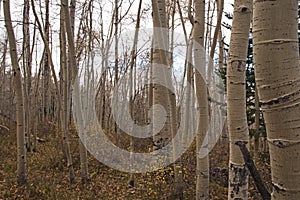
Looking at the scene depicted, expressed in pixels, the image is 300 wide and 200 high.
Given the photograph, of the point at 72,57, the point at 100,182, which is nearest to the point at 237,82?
the point at 72,57

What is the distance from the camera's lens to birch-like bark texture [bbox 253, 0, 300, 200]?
830mm

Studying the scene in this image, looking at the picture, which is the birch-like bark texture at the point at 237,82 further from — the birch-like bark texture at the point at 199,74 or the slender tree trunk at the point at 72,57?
the slender tree trunk at the point at 72,57

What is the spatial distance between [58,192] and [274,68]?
5.51 m

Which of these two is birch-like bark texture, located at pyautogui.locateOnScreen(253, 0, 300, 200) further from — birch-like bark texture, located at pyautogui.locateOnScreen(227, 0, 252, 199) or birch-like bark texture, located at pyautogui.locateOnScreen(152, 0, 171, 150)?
Result: birch-like bark texture, located at pyautogui.locateOnScreen(152, 0, 171, 150)

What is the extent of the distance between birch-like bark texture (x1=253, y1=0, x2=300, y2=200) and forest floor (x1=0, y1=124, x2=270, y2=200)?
4.73 metres

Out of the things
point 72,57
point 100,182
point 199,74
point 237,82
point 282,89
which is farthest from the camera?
point 100,182

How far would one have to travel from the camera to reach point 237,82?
2.09 meters

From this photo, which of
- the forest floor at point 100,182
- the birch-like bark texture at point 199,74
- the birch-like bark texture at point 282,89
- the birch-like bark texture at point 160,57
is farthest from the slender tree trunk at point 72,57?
the birch-like bark texture at point 282,89

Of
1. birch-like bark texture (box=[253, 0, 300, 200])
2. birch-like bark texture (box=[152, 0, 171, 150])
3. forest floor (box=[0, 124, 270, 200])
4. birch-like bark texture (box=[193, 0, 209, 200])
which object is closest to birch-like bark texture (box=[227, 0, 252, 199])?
birch-like bark texture (box=[253, 0, 300, 200])

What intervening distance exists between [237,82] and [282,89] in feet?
4.18

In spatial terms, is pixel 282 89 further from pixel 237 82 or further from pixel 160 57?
pixel 160 57

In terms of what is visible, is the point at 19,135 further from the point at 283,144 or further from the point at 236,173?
the point at 283,144

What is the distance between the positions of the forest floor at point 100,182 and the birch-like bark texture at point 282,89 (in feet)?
15.5

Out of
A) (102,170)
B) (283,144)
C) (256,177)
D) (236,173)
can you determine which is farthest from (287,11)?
(102,170)
